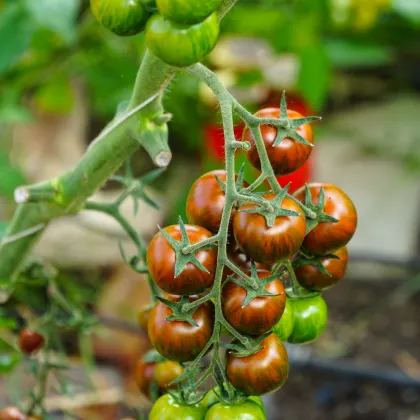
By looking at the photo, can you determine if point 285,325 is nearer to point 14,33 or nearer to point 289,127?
point 289,127

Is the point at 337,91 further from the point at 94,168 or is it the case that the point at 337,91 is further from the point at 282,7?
the point at 94,168

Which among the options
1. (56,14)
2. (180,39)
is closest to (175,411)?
(180,39)

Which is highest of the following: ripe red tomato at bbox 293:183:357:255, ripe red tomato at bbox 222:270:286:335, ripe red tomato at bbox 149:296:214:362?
ripe red tomato at bbox 293:183:357:255

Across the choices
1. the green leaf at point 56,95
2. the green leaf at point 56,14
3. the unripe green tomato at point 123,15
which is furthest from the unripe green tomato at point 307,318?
the green leaf at point 56,95

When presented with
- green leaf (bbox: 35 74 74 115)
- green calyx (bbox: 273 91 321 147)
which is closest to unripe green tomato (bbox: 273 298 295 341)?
green calyx (bbox: 273 91 321 147)

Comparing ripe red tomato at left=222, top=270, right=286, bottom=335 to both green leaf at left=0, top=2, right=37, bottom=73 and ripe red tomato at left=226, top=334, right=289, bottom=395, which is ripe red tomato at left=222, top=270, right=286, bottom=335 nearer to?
ripe red tomato at left=226, top=334, right=289, bottom=395

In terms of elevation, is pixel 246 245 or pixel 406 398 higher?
pixel 246 245

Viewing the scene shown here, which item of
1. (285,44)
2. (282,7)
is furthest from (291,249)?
(282,7)
